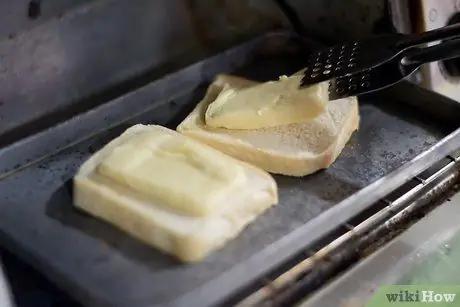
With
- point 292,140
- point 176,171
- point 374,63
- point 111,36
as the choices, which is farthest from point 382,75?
point 111,36

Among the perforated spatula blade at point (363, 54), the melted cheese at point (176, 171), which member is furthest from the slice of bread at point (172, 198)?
the perforated spatula blade at point (363, 54)

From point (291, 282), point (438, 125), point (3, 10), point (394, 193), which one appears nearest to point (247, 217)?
point (291, 282)

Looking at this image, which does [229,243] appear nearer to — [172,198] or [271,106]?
[172,198]

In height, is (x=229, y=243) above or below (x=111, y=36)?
below

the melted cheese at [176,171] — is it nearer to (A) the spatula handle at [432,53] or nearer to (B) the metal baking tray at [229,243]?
(B) the metal baking tray at [229,243]

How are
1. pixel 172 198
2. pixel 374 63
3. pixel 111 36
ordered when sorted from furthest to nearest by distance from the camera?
pixel 111 36
pixel 374 63
pixel 172 198

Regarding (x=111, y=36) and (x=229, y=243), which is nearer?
(x=229, y=243)

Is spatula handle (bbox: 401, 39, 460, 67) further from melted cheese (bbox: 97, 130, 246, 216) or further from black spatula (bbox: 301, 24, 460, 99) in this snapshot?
melted cheese (bbox: 97, 130, 246, 216)
